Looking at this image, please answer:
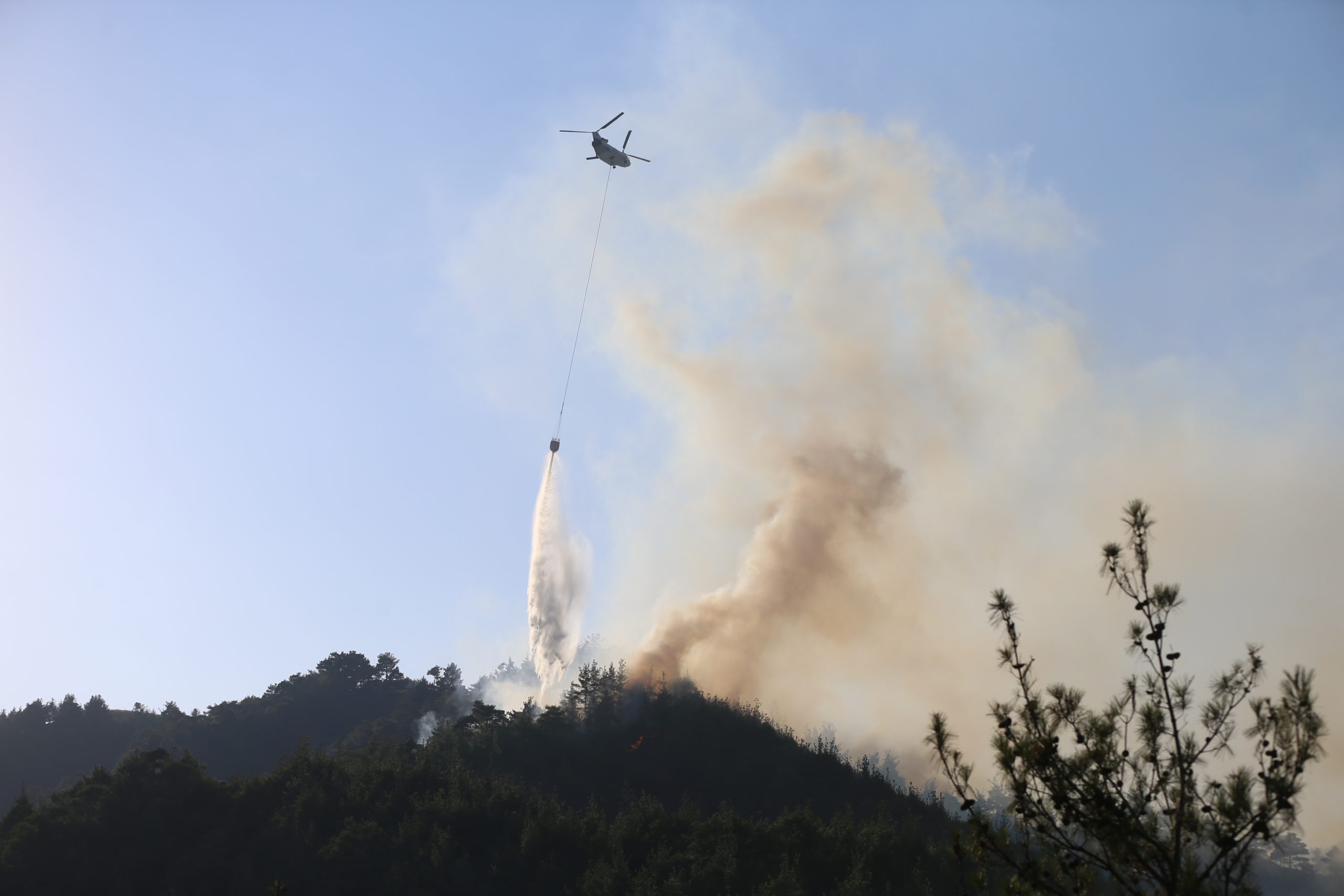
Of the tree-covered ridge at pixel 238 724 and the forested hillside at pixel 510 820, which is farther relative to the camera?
the tree-covered ridge at pixel 238 724

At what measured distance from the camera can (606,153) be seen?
8200 cm

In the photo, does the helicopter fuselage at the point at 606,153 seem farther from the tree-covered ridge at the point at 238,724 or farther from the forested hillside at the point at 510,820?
the tree-covered ridge at the point at 238,724

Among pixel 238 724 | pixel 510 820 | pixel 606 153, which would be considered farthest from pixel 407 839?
pixel 238 724

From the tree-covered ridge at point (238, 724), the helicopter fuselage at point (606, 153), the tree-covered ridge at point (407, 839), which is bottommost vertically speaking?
the tree-covered ridge at point (407, 839)

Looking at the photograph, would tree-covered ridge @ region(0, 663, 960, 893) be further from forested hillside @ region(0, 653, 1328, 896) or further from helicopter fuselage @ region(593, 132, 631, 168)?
helicopter fuselage @ region(593, 132, 631, 168)

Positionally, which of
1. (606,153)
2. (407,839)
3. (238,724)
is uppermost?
(606,153)

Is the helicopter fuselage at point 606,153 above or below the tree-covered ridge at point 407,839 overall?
above

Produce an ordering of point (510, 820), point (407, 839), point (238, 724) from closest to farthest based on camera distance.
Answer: point (407, 839) < point (510, 820) < point (238, 724)

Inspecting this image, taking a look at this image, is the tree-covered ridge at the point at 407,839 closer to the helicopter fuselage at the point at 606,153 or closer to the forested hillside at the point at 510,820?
the forested hillside at the point at 510,820

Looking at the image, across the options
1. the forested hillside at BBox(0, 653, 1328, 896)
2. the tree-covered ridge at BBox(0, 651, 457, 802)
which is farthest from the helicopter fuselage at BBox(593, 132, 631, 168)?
the tree-covered ridge at BBox(0, 651, 457, 802)

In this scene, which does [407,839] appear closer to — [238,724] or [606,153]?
[606,153]

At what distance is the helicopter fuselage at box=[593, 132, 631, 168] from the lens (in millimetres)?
82062

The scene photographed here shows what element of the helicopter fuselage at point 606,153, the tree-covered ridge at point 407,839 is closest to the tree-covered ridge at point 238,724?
the tree-covered ridge at point 407,839

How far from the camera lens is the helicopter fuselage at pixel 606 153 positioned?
269 feet
